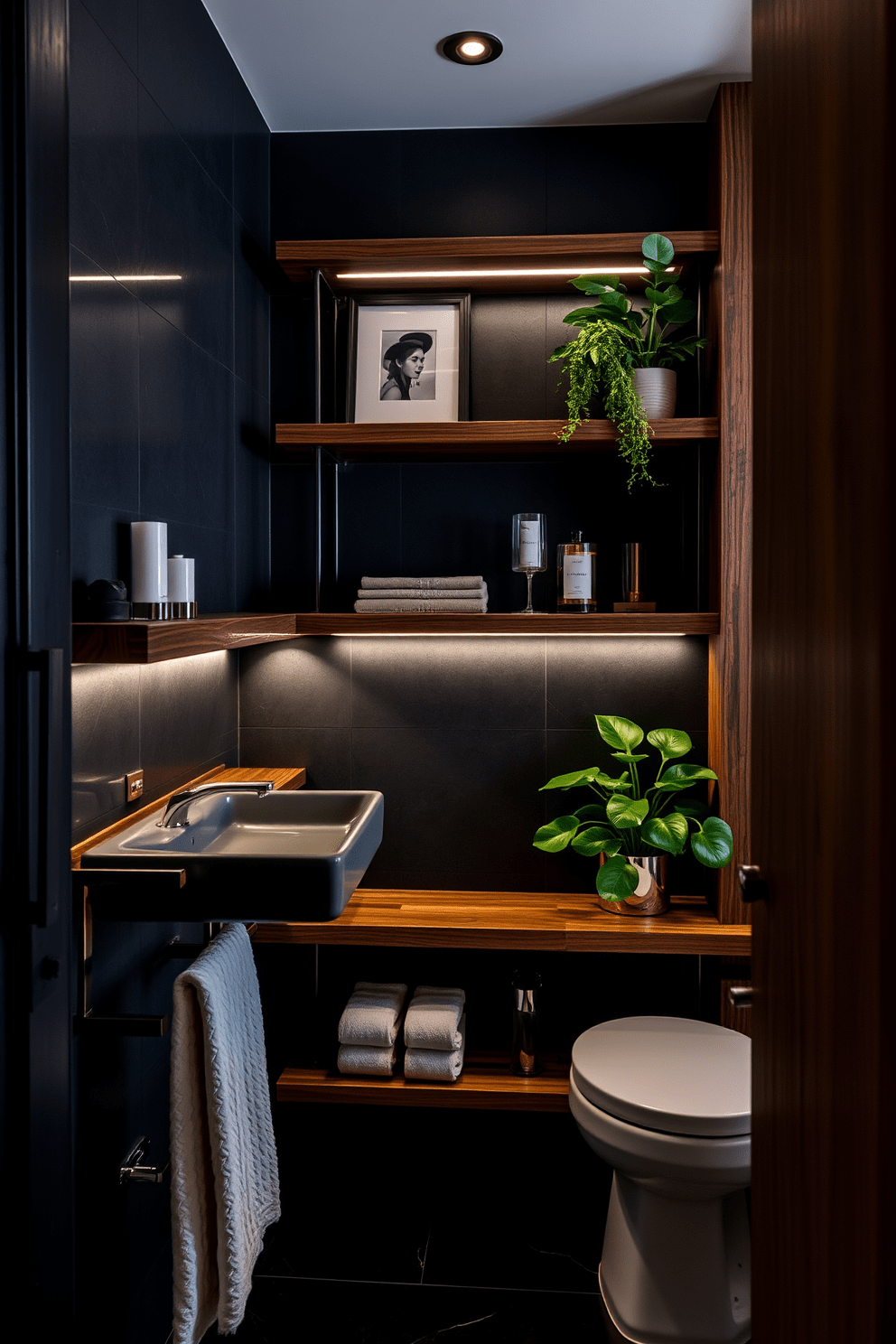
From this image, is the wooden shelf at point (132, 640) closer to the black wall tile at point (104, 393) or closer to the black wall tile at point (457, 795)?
the black wall tile at point (104, 393)

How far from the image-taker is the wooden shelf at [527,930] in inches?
88.0

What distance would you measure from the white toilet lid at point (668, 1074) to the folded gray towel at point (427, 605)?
1029mm

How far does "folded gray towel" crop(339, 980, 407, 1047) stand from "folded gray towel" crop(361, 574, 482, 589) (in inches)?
41.1

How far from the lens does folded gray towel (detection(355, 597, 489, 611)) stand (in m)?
2.34

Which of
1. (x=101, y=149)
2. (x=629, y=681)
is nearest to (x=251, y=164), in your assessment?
(x=101, y=149)

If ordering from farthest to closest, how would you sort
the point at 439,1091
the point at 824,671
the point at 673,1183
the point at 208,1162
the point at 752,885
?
1. the point at 439,1091
2. the point at 673,1183
3. the point at 208,1162
4. the point at 752,885
5. the point at 824,671

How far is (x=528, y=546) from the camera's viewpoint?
2393mm

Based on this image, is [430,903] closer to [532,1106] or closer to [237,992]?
[532,1106]

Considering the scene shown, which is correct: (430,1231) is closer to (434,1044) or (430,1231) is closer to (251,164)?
(434,1044)

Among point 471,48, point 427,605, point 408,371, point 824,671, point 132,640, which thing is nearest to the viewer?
point 824,671

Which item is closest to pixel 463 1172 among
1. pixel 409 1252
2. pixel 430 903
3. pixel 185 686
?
pixel 409 1252

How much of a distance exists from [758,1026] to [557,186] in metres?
2.21

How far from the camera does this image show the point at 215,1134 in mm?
1564

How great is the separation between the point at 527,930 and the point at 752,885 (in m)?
1.20
